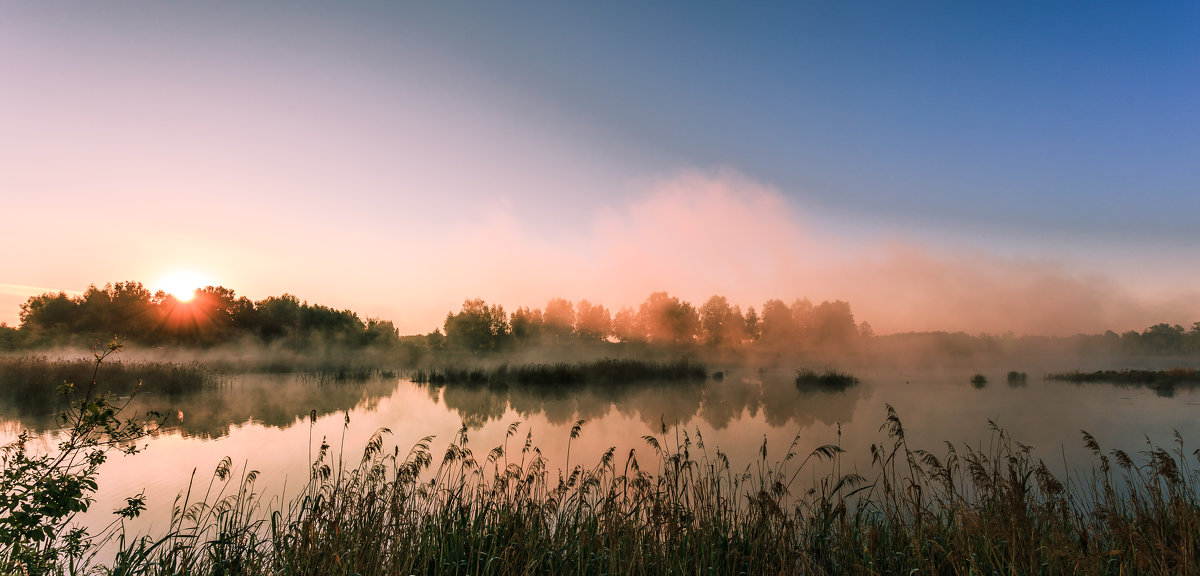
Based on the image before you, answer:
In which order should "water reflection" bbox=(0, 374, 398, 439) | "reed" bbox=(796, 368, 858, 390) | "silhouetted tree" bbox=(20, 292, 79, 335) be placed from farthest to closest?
1. "silhouetted tree" bbox=(20, 292, 79, 335)
2. "reed" bbox=(796, 368, 858, 390)
3. "water reflection" bbox=(0, 374, 398, 439)

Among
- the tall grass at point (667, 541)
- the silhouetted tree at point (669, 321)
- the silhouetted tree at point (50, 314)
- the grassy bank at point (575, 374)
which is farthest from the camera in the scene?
the silhouetted tree at point (669, 321)

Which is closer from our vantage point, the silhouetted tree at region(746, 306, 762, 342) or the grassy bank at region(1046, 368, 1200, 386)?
the grassy bank at region(1046, 368, 1200, 386)

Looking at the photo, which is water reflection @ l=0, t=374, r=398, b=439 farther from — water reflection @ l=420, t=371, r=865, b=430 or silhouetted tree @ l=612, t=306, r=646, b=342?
silhouetted tree @ l=612, t=306, r=646, b=342

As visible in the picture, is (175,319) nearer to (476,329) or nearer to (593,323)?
(476,329)

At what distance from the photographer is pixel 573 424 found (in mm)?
15602

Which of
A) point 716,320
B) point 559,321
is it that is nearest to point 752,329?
point 716,320

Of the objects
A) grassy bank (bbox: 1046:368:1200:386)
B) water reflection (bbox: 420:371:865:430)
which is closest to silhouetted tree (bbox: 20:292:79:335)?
water reflection (bbox: 420:371:865:430)

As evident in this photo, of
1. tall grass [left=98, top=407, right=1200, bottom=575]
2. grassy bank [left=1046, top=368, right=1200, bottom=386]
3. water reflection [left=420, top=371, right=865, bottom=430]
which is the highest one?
tall grass [left=98, top=407, right=1200, bottom=575]

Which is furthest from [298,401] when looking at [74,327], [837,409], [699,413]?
[74,327]

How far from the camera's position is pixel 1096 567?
371 centimetres

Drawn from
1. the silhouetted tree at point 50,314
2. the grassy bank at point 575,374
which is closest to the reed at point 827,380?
the grassy bank at point 575,374

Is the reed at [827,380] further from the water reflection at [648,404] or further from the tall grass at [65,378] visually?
the tall grass at [65,378]

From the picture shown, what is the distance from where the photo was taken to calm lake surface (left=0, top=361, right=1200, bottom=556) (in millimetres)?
9805

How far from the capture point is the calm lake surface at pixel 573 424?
32.2ft
